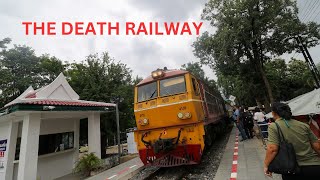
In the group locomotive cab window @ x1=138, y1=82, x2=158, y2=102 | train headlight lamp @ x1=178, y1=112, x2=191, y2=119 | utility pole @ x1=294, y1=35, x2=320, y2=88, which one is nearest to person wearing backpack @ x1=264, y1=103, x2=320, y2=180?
train headlight lamp @ x1=178, y1=112, x2=191, y2=119

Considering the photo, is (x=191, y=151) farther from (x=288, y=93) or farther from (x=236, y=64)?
(x=288, y=93)

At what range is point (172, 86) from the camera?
8.04 metres

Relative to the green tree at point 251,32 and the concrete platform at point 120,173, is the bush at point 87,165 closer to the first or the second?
the concrete platform at point 120,173

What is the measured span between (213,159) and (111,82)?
1056 centimetres

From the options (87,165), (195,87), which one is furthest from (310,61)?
(87,165)

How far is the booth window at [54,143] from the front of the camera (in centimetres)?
1115

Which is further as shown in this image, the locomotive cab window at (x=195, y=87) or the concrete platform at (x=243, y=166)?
the locomotive cab window at (x=195, y=87)

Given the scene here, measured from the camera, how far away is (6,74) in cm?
2503

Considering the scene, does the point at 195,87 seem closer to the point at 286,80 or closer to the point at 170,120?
the point at 170,120

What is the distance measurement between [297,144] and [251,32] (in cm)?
1829

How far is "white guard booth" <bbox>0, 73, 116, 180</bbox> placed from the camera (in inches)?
351

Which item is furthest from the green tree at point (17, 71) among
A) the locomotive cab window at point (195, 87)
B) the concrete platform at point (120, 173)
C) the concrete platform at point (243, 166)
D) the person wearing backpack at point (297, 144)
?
the person wearing backpack at point (297, 144)

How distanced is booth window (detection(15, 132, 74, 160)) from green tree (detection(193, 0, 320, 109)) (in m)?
13.8

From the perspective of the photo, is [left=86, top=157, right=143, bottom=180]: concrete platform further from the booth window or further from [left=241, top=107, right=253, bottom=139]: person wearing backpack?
[left=241, top=107, right=253, bottom=139]: person wearing backpack
